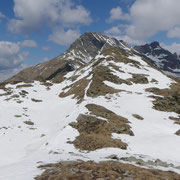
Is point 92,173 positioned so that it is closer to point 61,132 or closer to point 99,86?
point 61,132

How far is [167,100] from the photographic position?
1778 inches

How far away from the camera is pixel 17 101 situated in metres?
51.4

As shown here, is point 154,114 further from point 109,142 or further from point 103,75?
point 103,75

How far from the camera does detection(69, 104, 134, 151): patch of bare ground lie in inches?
906

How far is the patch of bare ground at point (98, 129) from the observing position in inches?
906

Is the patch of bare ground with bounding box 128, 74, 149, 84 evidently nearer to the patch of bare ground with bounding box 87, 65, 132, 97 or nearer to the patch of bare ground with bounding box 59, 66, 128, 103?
the patch of bare ground with bounding box 87, 65, 132, 97

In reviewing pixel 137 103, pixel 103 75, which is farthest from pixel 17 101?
pixel 137 103

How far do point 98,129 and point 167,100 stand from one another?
25.8 m

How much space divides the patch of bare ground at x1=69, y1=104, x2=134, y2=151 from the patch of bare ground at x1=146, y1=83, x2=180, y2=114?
14.3m

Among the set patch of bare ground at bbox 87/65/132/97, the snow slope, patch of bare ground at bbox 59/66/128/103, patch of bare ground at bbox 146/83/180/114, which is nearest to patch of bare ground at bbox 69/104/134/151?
the snow slope

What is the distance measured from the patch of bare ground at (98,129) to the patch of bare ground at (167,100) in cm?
1427

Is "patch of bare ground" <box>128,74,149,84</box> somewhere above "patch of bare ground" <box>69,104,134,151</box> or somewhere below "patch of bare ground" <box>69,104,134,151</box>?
above

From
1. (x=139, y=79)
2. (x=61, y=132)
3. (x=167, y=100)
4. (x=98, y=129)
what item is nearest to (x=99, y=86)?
(x=139, y=79)

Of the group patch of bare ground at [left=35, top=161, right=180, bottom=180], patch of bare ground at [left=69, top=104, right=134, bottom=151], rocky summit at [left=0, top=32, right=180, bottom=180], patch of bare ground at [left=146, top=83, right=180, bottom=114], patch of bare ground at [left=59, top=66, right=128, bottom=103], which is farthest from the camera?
patch of bare ground at [left=59, top=66, right=128, bottom=103]
